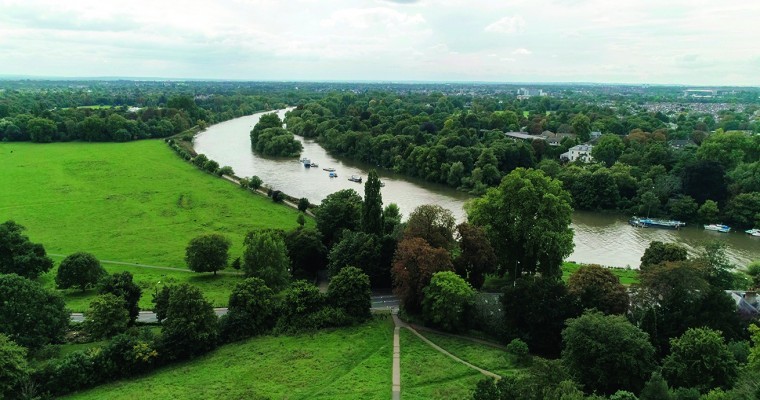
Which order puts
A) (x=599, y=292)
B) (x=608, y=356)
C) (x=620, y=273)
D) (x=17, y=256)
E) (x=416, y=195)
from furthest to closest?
(x=416, y=195) → (x=620, y=273) → (x=17, y=256) → (x=599, y=292) → (x=608, y=356)

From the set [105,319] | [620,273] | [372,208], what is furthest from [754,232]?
[105,319]

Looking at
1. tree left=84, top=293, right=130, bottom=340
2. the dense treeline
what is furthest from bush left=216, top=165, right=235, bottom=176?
tree left=84, top=293, right=130, bottom=340

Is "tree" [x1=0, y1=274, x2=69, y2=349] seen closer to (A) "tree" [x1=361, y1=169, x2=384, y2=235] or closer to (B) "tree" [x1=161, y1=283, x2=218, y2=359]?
(B) "tree" [x1=161, y1=283, x2=218, y2=359]

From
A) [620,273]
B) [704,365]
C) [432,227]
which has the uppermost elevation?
[432,227]

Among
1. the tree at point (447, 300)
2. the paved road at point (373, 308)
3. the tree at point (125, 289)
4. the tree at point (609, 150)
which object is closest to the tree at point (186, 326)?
the paved road at point (373, 308)

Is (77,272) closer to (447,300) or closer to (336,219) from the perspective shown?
(336,219)

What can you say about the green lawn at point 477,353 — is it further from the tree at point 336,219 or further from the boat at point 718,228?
the boat at point 718,228

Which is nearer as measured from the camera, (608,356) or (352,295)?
(608,356)
